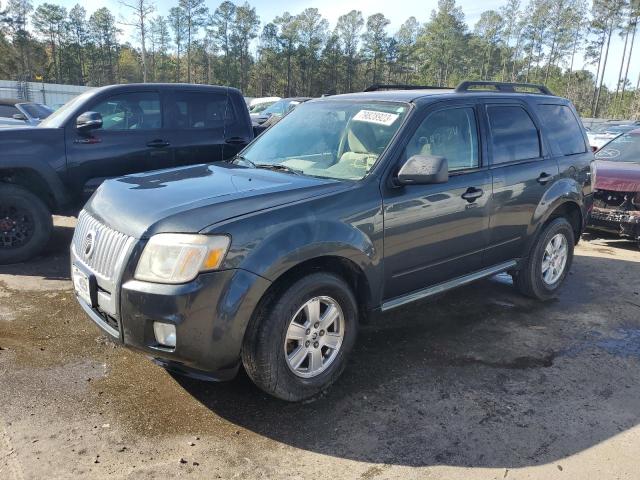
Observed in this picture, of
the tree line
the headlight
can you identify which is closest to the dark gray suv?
the headlight

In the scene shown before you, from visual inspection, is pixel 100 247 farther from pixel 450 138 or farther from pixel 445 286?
pixel 450 138

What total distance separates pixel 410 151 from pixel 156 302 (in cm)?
202

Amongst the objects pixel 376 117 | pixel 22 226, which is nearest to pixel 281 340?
pixel 376 117

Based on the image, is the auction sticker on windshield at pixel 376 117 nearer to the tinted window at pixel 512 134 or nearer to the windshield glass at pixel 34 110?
the tinted window at pixel 512 134

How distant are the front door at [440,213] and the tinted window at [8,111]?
39.3 ft

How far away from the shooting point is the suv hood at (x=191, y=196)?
2854mm

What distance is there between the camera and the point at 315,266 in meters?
3.24

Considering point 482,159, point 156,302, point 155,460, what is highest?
point 482,159

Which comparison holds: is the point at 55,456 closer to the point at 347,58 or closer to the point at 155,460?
the point at 155,460

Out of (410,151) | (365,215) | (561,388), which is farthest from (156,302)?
(561,388)

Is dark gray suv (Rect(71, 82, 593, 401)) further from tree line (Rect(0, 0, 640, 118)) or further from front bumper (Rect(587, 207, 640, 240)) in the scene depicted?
tree line (Rect(0, 0, 640, 118))

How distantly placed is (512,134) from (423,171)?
1623 mm

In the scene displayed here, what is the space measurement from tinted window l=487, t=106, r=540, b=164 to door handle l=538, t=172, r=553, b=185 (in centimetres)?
18

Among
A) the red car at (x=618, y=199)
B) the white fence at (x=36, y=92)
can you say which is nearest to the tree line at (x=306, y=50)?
the white fence at (x=36, y=92)
